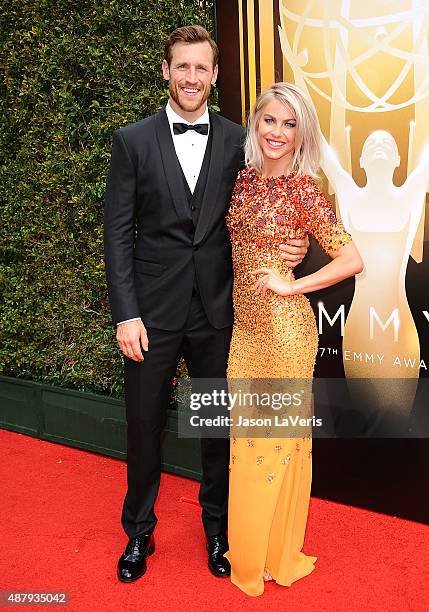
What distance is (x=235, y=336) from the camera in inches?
93.3

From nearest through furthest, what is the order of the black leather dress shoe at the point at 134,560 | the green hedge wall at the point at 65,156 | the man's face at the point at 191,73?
the man's face at the point at 191,73, the black leather dress shoe at the point at 134,560, the green hedge wall at the point at 65,156

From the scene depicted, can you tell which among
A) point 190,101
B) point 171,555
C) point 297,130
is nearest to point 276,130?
point 297,130

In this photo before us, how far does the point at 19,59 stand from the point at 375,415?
2.64 meters

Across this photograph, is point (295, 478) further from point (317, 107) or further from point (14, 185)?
point (14, 185)

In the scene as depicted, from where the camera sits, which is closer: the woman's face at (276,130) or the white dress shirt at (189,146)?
the woman's face at (276,130)

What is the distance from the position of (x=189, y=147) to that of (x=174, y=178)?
161 mm

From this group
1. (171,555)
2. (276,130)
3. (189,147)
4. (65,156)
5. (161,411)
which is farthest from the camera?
(65,156)

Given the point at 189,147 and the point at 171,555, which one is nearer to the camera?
the point at 189,147

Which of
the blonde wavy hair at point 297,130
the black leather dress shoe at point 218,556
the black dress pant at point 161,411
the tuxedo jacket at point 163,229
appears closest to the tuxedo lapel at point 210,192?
the tuxedo jacket at point 163,229

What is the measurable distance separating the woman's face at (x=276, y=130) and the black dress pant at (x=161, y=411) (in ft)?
1.91

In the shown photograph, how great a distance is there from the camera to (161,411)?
249cm

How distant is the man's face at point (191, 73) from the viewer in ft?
7.24

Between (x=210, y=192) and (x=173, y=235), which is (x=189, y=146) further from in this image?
(x=173, y=235)

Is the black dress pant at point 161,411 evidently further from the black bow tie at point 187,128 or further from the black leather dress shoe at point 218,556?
the black bow tie at point 187,128
